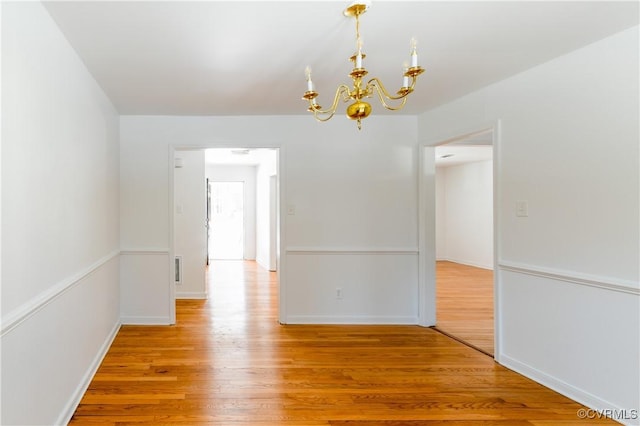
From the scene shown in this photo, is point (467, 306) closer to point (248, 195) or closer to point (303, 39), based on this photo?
point (303, 39)

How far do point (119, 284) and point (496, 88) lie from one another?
4018 mm

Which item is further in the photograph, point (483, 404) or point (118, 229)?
point (118, 229)

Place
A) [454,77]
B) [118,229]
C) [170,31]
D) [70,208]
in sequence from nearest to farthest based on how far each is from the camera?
[170,31], [70,208], [454,77], [118,229]

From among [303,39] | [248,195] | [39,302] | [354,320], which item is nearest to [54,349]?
[39,302]

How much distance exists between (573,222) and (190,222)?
13.8ft

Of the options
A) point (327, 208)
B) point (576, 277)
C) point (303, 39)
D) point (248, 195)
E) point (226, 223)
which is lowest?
point (576, 277)

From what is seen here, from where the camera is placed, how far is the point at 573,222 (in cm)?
232

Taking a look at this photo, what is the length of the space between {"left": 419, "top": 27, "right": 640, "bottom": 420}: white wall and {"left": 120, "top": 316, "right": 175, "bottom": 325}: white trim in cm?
323

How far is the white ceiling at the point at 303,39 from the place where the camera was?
71.1 inches

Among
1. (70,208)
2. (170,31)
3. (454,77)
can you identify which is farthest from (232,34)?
(454,77)

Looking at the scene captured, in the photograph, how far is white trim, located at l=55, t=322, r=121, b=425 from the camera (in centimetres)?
200

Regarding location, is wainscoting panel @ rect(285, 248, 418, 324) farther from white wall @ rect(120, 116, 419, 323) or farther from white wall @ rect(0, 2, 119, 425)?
white wall @ rect(0, 2, 119, 425)

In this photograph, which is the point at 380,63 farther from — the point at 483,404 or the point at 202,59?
the point at 483,404

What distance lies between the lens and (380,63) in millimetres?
2457
